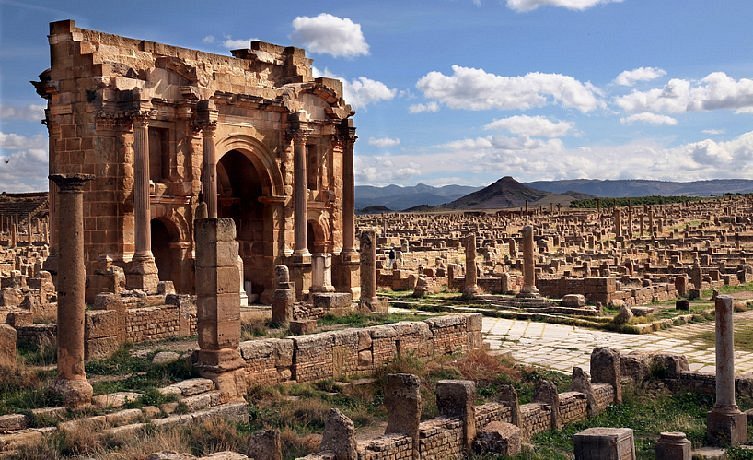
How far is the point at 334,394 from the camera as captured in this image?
14.1 meters

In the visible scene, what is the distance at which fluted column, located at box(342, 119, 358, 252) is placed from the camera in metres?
26.3

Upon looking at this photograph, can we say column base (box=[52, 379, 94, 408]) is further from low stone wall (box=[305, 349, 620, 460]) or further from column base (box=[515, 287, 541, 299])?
column base (box=[515, 287, 541, 299])

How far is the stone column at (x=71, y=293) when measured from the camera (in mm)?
11102

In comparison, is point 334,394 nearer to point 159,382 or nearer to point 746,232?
point 159,382

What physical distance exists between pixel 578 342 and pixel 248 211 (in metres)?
9.66

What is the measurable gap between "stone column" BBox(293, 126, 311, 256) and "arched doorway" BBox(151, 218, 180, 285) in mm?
3610

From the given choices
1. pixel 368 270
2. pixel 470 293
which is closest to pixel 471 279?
pixel 470 293

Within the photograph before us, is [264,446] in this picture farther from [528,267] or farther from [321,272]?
[528,267]

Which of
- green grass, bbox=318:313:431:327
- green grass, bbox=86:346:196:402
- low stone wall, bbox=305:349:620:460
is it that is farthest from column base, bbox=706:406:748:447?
green grass, bbox=86:346:196:402

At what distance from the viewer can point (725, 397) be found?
496 inches

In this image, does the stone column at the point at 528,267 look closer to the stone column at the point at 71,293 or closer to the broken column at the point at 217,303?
the broken column at the point at 217,303

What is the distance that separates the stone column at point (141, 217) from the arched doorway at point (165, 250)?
1.05 m

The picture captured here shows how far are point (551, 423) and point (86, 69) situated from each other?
13.4 m

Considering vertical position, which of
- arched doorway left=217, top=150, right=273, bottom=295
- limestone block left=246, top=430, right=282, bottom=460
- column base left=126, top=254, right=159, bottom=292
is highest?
arched doorway left=217, top=150, right=273, bottom=295
